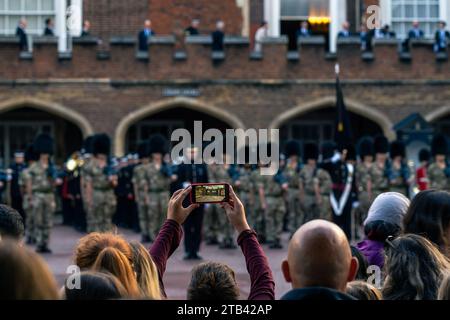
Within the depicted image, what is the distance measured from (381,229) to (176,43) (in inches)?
762

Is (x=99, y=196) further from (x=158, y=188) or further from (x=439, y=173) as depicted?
(x=439, y=173)

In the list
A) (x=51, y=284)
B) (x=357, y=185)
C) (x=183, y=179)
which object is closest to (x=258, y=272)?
(x=51, y=284)

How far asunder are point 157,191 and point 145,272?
12.9 metres

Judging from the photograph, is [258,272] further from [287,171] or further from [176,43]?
[176,43]

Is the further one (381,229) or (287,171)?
(287,171)

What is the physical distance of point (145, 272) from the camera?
15.4ft

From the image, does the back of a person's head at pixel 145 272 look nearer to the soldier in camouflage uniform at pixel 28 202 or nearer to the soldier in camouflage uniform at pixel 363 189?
the soldier in camouflage uniform at pixel 28 202

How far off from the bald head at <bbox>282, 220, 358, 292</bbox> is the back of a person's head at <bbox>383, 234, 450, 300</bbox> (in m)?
1.04

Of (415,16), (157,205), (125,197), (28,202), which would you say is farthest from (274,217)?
(415,16)

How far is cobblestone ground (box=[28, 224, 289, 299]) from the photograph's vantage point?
12398 mm

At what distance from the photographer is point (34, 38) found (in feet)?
76.3

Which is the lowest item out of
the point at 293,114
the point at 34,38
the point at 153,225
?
the point at 153,225

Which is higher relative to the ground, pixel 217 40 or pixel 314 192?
pixel 217 40
